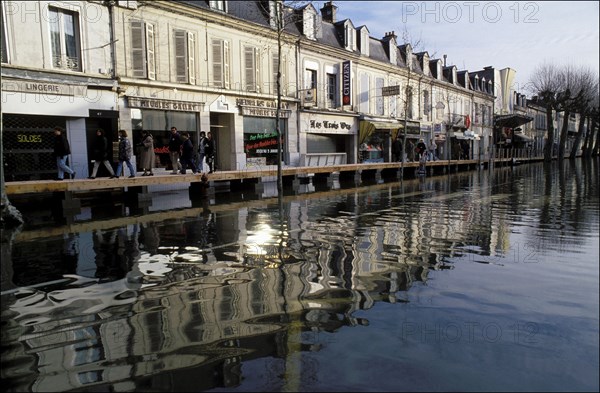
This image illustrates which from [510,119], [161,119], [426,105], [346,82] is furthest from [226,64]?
[510,119]

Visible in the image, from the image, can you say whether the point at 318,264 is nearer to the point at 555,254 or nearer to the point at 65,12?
the point at 555,254

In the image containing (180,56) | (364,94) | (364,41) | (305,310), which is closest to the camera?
(305,310)

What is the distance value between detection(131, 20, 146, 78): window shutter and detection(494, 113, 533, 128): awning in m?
39.3

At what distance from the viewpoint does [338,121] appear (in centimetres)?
2700

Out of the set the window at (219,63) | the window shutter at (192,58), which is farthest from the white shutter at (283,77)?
the window shutter at (192,58)

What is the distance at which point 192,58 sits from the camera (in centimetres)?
1892

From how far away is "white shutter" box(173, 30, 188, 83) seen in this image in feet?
60.5

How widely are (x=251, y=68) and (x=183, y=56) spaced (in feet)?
12.2

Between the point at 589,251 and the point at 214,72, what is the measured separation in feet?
55.7

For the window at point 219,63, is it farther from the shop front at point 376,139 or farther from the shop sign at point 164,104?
the shop front at point 376,139

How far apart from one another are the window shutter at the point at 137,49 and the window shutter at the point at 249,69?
5.24 metres

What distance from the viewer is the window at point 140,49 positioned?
17.0m

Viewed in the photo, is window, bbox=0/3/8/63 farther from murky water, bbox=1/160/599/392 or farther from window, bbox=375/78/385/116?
window, bbox=375/78/385/116

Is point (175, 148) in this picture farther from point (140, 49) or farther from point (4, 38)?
point (4, 38)
